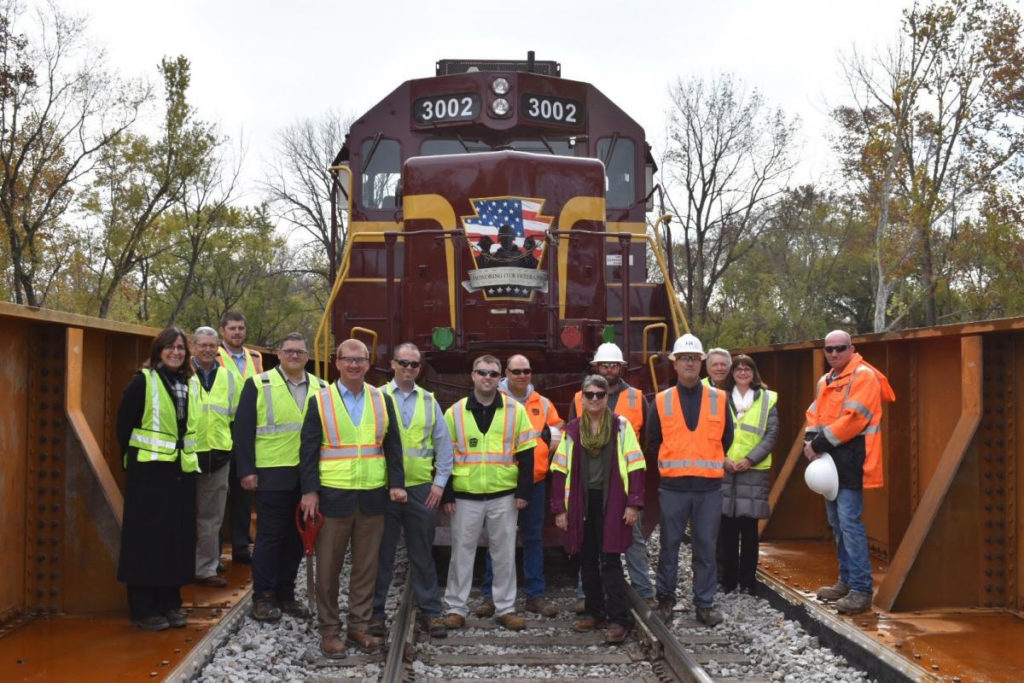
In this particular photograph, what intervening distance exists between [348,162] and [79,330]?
12.3 feet

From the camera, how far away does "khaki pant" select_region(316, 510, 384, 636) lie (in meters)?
5.53

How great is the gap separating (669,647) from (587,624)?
0.82 meters

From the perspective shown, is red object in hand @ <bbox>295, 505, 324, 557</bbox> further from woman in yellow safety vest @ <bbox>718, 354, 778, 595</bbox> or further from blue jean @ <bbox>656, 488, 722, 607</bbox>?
woman in yellow safety vest @ <bbox>718, 354, 778, 595</bbox>

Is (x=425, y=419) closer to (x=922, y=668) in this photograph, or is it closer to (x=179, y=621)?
(x=179, y=621)

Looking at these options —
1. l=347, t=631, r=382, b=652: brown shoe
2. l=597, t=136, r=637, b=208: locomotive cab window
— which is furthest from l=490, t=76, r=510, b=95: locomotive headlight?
Result: l=347, t=631, r=382, b=652: brown shoe

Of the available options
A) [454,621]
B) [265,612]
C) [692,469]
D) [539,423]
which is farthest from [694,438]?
[265,612]

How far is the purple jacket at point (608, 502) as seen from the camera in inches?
230

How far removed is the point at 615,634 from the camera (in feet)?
18.9

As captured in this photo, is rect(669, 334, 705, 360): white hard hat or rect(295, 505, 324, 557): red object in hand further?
rect(669, 334, 705, 360): white hard hat

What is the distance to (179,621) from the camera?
5.54 meters

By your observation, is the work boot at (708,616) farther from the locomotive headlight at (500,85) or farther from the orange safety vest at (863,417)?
the locomotive headlight at (500,85)

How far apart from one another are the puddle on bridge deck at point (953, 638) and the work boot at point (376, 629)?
2.90 metres

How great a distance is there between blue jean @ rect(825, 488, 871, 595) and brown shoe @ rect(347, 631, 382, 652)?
304 centimetres

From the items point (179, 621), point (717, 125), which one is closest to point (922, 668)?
point (179, 621)
